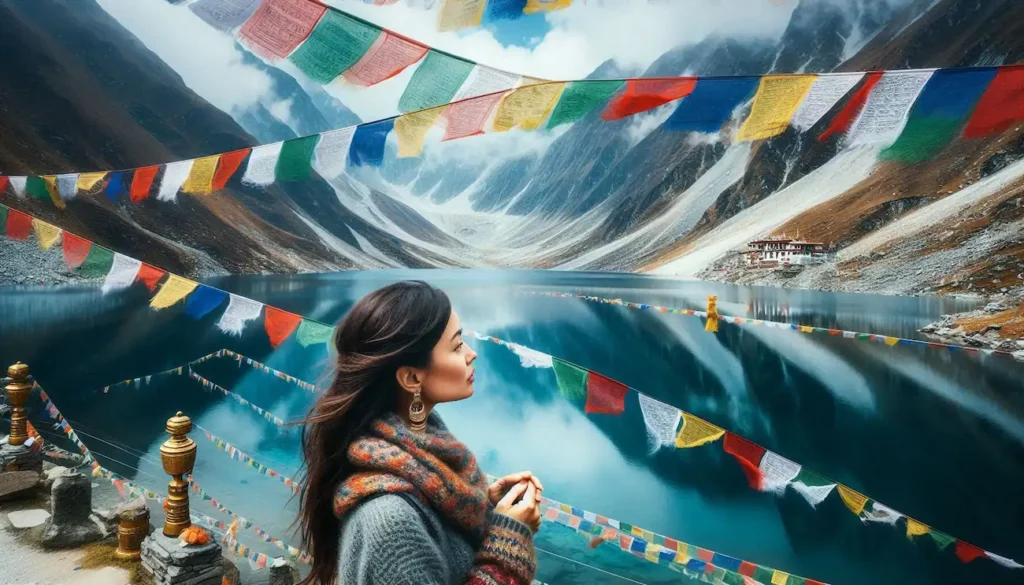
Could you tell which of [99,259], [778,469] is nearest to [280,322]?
[99,259]

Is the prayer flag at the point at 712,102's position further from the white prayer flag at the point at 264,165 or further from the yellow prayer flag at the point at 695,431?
the white prayer flag at the point at 264,165

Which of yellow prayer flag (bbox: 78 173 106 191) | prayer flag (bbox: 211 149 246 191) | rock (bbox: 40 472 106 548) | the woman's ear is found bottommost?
rock (bbox: 40 472 106 548)

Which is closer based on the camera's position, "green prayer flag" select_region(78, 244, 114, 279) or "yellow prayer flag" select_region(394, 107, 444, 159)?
"yellow prayer flag" select_region(394, 107, 444, 159)

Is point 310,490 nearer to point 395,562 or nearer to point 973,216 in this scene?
point 395,562

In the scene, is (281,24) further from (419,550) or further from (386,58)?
(419,550)

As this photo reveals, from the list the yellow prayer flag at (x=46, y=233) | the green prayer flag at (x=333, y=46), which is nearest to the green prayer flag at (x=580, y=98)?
the green prayer flag at (x=333, y=46)

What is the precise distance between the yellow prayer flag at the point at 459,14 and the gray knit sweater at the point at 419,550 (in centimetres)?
330

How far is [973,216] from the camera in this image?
13.0 metres

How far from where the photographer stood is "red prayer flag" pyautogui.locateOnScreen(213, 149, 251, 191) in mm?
4211

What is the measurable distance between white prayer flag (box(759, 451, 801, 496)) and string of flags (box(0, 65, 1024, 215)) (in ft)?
5.19

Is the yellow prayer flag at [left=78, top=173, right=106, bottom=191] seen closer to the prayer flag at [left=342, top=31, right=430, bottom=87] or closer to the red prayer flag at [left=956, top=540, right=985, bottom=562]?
the prayer flag at [left=342, top=31, right=430, bottom=87]

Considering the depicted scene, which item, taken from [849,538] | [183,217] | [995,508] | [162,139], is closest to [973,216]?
[995,508]

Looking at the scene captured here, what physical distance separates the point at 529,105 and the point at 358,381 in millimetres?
2512

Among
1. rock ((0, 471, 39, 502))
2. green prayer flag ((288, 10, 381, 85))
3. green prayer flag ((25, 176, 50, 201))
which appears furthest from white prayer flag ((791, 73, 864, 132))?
green prayer flag ((25, 176, 50, 201))
